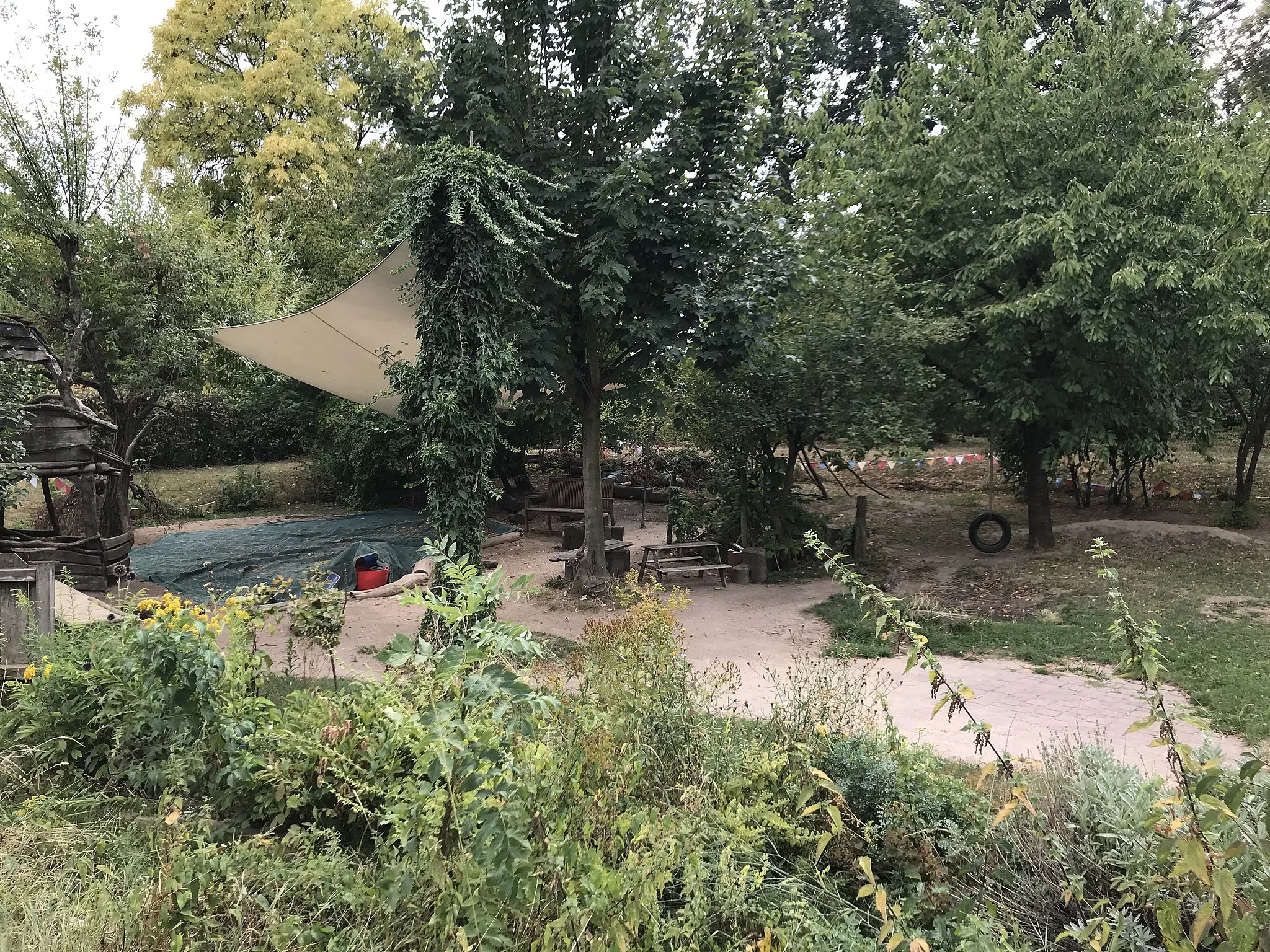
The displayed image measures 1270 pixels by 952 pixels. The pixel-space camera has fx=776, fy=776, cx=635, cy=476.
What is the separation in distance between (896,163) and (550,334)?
5260 mm

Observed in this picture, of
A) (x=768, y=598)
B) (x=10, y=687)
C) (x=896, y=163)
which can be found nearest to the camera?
(x=10, y=687)

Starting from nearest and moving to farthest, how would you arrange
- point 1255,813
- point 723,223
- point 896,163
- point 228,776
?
point 1255,813
point 228,776
point 723,223
point 896,163

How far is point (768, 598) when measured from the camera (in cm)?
883

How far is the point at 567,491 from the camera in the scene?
547 inches

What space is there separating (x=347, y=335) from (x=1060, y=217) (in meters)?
7.79

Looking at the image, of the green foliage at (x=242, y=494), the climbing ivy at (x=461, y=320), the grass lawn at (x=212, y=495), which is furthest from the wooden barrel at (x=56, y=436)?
the green foliage at (x=242, y=494)

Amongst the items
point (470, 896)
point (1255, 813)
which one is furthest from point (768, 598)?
point (470, 896)

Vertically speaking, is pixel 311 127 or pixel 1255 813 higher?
pixel 311 127

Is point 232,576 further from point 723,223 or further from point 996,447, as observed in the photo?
point 996,447

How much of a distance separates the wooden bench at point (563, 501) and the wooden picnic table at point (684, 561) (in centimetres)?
282

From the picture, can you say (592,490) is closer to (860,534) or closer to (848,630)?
(848,630)

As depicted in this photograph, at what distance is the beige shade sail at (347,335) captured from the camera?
7473 millimetres

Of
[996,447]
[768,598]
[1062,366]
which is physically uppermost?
Answer: [1062,366]

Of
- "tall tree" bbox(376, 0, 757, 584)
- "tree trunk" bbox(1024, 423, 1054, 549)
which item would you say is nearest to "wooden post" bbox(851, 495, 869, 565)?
"tree trunk" bbox(1024, 423, 1054, 549)
